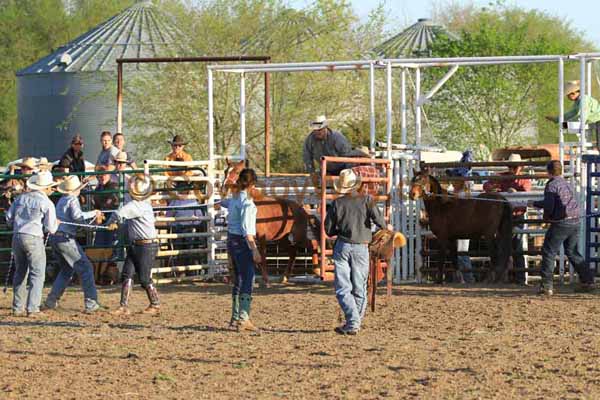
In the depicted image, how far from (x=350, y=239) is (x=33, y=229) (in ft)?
12.4

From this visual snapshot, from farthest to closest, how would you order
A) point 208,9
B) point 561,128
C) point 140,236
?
1. point 208,9
2. point 561,128
3. point 140,236

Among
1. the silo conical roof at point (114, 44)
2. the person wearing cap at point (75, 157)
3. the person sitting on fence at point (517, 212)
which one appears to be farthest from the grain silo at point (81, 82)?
the person sitting on fence at point (517, 212)

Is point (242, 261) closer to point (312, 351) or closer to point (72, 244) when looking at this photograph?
point (312, 351)

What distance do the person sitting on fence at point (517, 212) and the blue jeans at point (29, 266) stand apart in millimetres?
6635

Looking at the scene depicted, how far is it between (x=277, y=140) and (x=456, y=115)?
9283 mm

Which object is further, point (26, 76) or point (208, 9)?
point (26, 76)

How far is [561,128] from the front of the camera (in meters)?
15.9

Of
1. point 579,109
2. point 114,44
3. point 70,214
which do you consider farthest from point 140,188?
point 114,44

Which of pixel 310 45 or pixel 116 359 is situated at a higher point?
pixel 310 45

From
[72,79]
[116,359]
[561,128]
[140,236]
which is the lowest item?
[116,359]

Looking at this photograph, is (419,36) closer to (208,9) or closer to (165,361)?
(208,9)

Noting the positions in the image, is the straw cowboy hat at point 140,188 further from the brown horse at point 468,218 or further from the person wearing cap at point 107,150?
the brown horse at point 468,218

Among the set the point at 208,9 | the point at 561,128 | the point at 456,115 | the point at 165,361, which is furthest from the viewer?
the point at 456,115

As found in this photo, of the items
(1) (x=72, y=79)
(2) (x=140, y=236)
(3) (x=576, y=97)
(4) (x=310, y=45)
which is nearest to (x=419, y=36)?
(1) (x=72, y=79)
